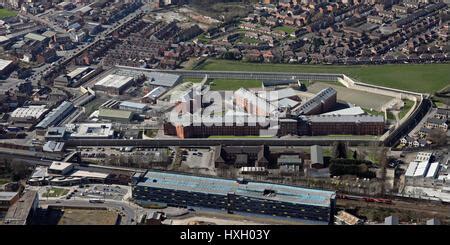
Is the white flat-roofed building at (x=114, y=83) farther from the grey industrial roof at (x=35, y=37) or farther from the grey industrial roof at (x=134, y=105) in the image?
the grey industrial roof at (x=35, y=37)

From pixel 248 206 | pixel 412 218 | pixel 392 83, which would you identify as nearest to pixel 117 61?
pixel 392 83

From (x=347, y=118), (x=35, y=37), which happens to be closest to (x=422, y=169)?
(x=347, y=118)

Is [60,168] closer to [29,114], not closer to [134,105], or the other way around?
[29,114]

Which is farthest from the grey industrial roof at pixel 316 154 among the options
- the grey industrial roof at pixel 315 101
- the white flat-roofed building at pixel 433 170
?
the white flat-roofed building at pixel 433 170

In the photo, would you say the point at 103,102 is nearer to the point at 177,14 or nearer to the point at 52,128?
the point at 52,128

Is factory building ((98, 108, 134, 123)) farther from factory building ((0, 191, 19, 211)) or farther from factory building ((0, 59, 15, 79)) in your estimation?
factory building ((0, 59, 15, 79))

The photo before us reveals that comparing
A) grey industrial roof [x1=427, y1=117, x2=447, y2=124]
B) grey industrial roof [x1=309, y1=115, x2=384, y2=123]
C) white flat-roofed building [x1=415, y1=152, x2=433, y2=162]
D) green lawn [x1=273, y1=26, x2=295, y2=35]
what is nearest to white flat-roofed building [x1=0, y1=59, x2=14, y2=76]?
green lawn [x1=273, y1=26, x2=295, y2=35]
